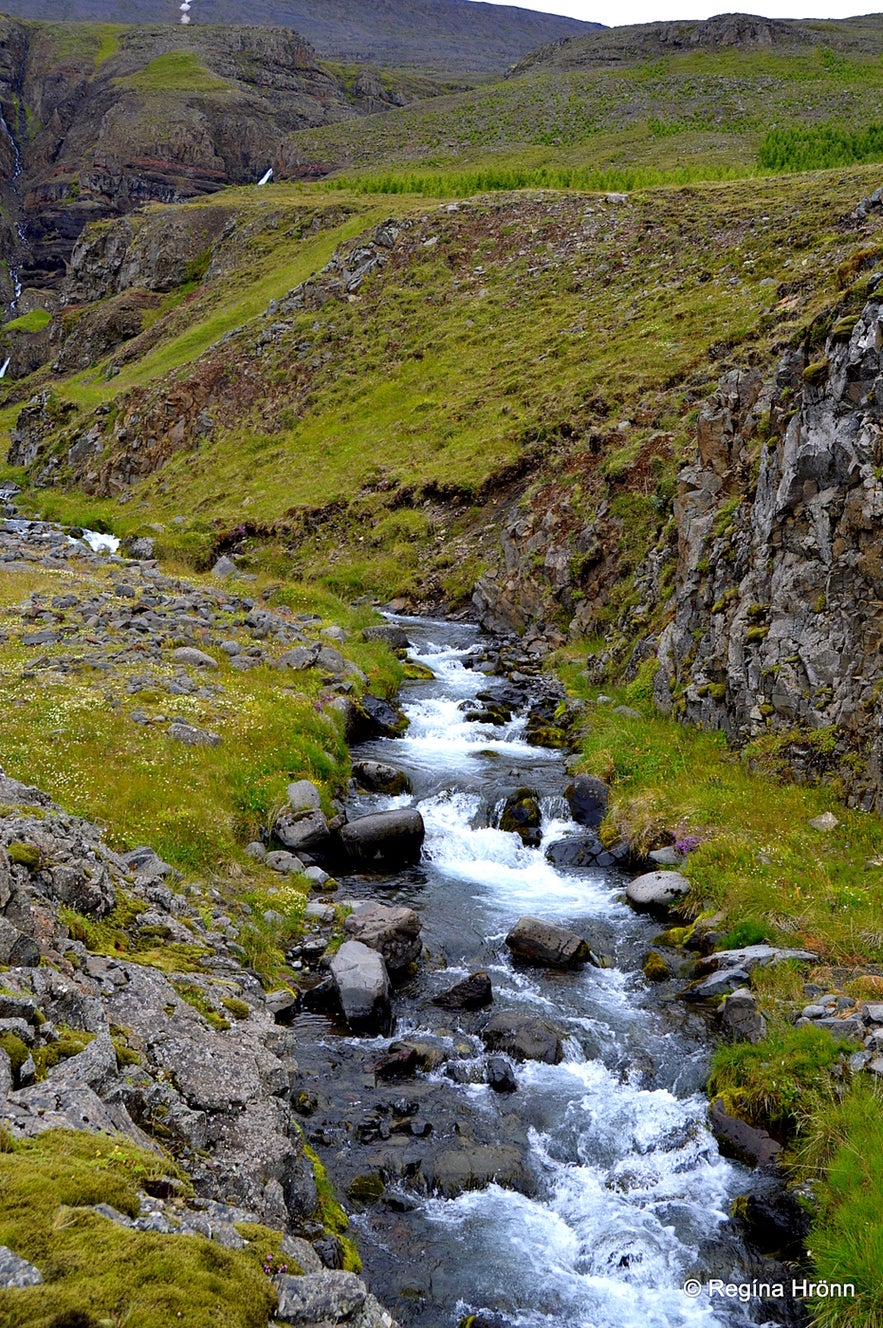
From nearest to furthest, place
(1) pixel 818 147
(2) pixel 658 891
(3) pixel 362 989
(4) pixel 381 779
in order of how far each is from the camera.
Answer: (3) pixel 362 989 < (2) pixel 658 891 < (4) pixel 381 779 < (1) pixel 818 147

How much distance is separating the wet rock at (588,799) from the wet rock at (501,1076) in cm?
814

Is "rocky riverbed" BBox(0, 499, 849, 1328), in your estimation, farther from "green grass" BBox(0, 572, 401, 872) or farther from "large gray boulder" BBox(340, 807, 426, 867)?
"green grass" BBox(0, 572, 401, 872)

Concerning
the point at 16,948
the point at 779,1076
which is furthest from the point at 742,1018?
the point at 16,948

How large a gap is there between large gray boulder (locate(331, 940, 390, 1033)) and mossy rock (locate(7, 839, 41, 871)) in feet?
15.2

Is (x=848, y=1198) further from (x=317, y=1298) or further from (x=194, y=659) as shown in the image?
(x=194, y=659)

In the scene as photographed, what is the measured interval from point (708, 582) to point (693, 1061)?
1320 centimetres

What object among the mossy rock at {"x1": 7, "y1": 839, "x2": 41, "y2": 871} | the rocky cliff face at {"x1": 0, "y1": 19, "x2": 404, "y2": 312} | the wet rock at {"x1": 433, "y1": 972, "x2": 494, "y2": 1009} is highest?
the rocky cliff face at {"x1": 0, "y1": 19, "x2": 404, "y2": 312}

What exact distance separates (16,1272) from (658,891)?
1280cm

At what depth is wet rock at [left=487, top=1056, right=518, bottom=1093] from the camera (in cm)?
1098

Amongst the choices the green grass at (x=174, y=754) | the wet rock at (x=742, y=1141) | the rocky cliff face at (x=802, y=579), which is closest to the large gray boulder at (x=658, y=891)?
the rocky cliff face at (x=802, y=579)

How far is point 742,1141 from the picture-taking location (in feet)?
32.3

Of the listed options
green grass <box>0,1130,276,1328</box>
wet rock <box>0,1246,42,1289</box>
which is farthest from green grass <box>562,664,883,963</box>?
wet rock <box>0,1246,42,1289</box>

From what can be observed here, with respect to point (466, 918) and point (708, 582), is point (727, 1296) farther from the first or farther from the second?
point (708, 582)

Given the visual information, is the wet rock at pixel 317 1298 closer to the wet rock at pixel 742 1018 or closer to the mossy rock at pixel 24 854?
the mossy rock at pixel 24 854
